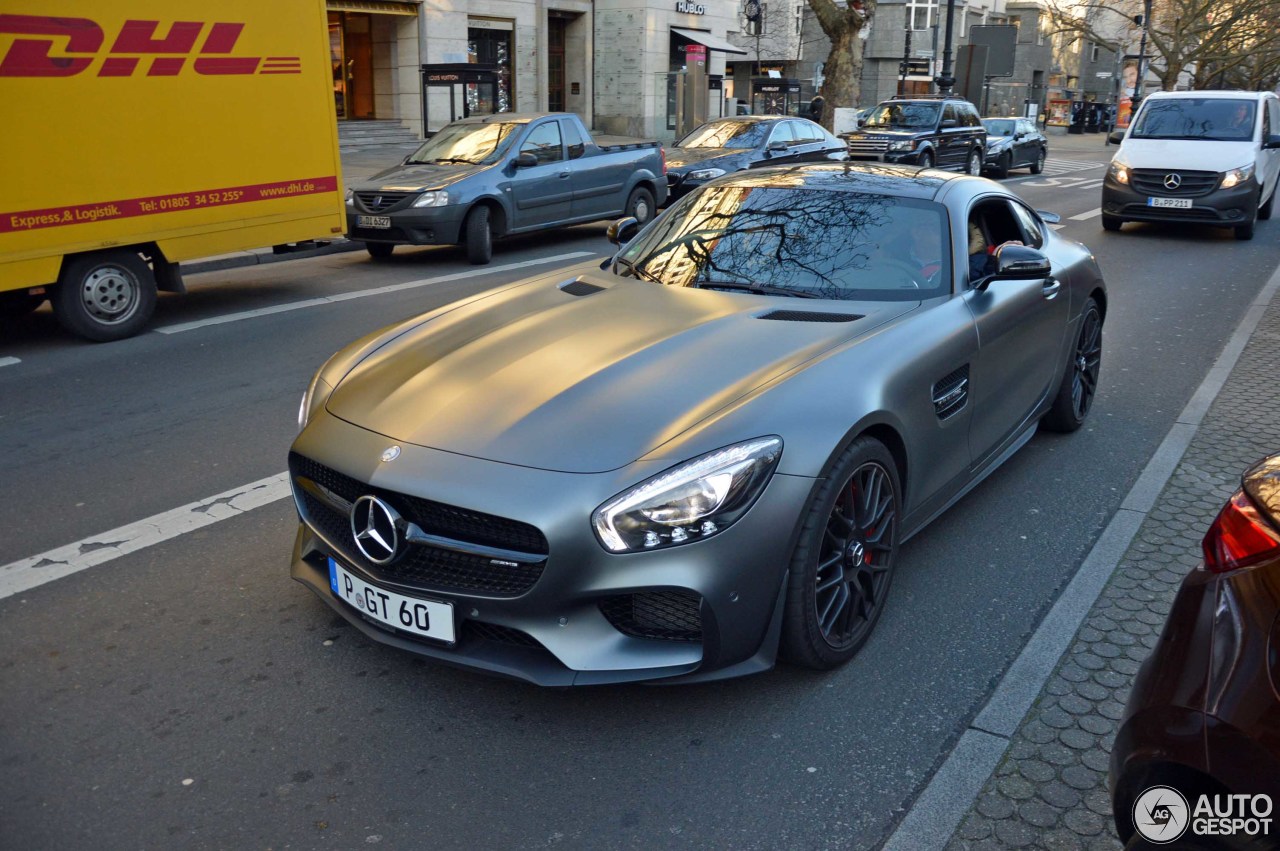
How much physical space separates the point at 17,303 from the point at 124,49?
7.79ft

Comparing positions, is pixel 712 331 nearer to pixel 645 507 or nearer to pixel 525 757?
pixel 645 507

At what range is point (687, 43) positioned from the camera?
35.3m

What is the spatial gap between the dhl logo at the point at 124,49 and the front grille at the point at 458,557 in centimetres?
649

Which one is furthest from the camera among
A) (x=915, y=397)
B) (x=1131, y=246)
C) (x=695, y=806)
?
(x=1131, y=246)

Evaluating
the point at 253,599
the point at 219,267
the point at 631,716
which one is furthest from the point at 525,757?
the point at 219,267

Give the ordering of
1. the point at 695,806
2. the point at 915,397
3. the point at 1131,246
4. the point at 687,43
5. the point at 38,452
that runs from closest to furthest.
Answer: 1. the point at 695,806
2. the point at 915,397
3. the point at 38,452
4. the point at 1131,246
5. the point at 687,43

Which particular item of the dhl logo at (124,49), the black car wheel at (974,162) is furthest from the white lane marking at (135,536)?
the black car wheel at (974,162)

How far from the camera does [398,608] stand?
3188 mm

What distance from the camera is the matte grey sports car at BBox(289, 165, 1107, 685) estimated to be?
303 centimetres

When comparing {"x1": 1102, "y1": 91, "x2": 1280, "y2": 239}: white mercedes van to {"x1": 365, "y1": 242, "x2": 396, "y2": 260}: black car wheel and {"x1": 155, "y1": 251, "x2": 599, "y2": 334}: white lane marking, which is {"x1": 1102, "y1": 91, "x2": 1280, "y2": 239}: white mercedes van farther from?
{"x1": 365, "y1": 242, "x2": 396, "y2": 260}: black car wheel

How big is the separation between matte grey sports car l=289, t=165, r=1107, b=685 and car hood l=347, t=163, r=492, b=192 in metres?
7.89

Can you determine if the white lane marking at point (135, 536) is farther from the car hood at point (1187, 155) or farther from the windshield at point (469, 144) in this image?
the car hood at point (1187, 155)

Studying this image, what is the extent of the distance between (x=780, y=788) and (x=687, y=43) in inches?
1377

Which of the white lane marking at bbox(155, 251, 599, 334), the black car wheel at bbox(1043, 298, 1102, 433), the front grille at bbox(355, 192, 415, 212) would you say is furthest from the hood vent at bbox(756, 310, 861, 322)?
the front grille at bbox(355, 192, 415, 212)
